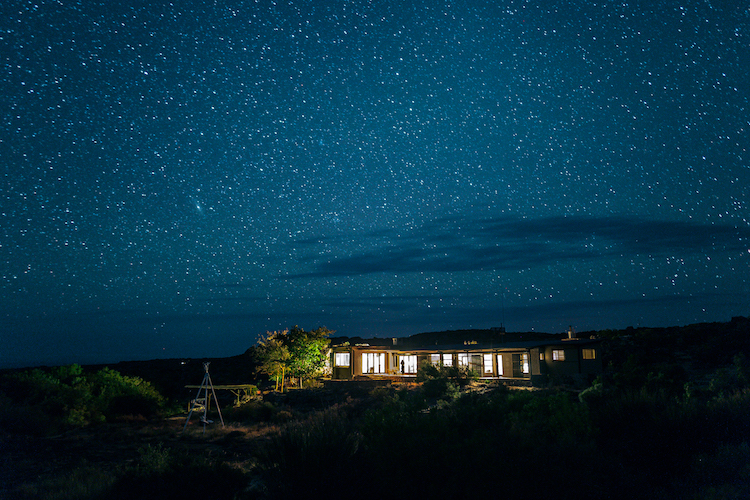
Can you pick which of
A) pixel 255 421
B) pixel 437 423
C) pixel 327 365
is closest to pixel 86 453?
pixel 255 421

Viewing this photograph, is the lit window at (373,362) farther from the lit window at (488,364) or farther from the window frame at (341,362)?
the lit window at (488,364)

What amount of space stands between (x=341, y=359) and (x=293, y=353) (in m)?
5.95

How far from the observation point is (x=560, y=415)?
952 cm

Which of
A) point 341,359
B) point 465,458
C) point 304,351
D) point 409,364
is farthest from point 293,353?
point 465,458

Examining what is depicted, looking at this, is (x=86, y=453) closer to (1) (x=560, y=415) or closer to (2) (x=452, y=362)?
(1) (x=560, y=415)

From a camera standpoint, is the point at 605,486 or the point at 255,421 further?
the point at 255,421

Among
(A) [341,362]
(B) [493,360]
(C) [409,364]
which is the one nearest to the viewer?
(B) [493,360]

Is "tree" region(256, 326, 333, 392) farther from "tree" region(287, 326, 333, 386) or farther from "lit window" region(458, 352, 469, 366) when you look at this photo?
"lit window" region(458, 352, 469, 366)

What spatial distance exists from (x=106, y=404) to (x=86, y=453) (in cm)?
932

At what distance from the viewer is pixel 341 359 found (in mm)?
34750

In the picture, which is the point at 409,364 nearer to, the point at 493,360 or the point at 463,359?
the point at 463,359

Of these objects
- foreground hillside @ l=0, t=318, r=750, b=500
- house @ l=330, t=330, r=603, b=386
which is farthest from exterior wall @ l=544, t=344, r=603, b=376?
foreground hillside @ l=0, t=318, r=750, b=500

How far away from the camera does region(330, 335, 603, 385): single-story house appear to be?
2798cm

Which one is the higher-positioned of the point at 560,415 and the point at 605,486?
the point at 560,415
